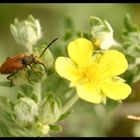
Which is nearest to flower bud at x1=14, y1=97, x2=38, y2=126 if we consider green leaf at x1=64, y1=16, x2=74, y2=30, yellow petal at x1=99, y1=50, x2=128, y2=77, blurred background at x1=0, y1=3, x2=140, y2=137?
yellow petal at x1=99, y1=50, x2=128, y2=77

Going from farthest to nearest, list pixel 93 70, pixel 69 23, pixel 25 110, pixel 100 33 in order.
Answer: pixel 69 23, pixel 93 70, pixel 100 33, pixel 25 110

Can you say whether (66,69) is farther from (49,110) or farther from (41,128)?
(41,128)

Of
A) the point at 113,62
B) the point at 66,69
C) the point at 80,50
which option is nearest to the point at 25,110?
the point at 66,69

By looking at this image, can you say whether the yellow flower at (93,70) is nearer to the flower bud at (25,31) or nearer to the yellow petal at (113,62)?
the yellow petal at (113,62)

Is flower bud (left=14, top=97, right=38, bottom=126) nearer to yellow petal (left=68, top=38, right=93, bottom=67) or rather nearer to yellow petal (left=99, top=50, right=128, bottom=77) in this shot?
yellow petal (left=68, top=38, right=93, bottom=67)

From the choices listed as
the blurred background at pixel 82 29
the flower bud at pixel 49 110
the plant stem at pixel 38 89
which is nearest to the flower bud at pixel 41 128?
the flower bud at pixel 49 110

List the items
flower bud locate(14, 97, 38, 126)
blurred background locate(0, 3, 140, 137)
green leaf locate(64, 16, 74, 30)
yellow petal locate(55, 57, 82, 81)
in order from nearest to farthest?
flower bud locate(14, 97, 38, 126) < yellow petal locate(55, 57, 82, 81) < green leaf locate(64, 16, 74, 30) < blurred background locate(0, 3, 140, 137)

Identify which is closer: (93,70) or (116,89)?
(116,89)

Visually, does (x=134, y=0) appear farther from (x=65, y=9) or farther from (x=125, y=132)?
(x=125, y=132)
